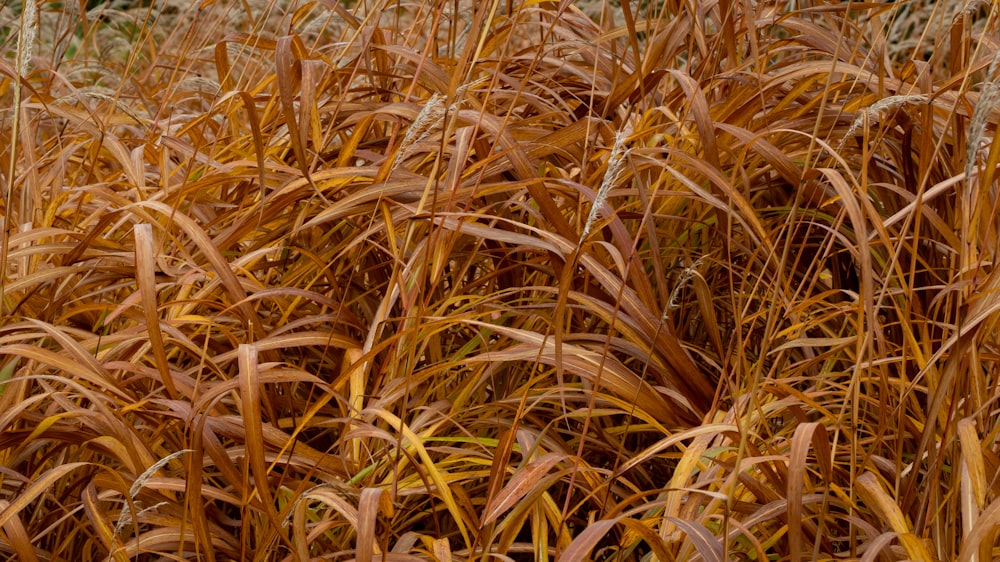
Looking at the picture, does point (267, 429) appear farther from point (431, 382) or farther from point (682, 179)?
point (682, 179)

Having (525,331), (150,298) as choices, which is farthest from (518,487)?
(150,298)

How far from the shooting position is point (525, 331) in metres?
1.04

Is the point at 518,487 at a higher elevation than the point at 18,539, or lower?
higher

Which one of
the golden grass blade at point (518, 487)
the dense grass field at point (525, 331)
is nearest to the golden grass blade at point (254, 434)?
the dense grass field at point (525, 331)

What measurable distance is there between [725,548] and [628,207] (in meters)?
0.63

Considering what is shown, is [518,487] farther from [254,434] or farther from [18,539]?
[18,539]

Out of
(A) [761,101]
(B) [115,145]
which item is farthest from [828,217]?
(B) [115,145]

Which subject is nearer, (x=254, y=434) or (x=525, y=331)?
(x=254, y=434)

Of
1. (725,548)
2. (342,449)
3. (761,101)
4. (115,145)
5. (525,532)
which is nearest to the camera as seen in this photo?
(725,548)

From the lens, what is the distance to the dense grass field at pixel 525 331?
2.93 feet

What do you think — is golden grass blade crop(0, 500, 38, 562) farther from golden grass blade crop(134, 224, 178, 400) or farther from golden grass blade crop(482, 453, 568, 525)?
golden grass blade crop(482, 453, 568, 525)

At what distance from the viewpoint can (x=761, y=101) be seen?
4.07 feet

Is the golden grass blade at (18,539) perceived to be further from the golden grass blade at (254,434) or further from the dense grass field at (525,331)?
the golden grass blade at (254,434)

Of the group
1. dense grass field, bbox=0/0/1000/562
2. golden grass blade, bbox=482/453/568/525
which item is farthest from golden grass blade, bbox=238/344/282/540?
golden grass blade, bbox=482/453/568/525
